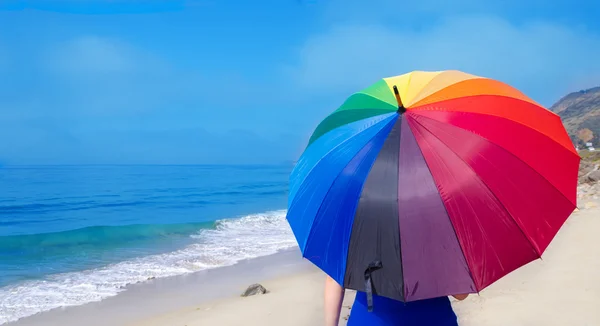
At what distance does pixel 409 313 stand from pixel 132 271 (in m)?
9.50

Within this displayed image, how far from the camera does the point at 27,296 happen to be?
890 cm

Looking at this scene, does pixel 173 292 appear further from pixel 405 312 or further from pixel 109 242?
pixel 109 242

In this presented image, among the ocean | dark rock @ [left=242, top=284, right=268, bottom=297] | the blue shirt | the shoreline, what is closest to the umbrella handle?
the blue shirt

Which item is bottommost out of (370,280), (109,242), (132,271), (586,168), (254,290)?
(586,168)

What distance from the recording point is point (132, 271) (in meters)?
10.7

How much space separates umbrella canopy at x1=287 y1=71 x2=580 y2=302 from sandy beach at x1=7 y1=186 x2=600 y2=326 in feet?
12.8

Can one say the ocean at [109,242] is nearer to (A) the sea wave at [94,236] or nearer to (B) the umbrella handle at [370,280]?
(A) the sea wave at [94,236]

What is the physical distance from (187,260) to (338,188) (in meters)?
10.1

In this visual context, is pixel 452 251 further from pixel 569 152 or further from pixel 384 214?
pixel 569 152

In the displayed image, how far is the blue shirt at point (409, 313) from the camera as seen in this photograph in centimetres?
243

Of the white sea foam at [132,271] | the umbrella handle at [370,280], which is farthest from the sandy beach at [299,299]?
the umbrella handle at [370,280]

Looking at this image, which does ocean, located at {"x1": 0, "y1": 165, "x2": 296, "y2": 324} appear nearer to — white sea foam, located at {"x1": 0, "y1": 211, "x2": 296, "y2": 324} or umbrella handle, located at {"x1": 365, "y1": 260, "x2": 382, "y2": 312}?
white sea foam, located at {"x1": 0, "y1": 211, "x2": 296, "y2": 324}

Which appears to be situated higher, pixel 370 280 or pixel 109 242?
pixel 370 280

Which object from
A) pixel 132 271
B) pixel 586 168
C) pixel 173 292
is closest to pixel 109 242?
pixel 132 271
